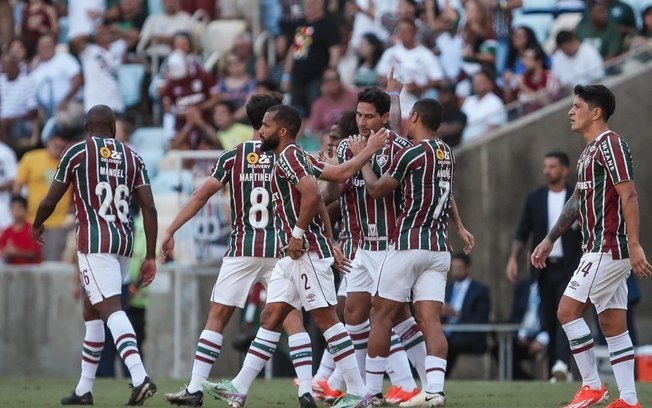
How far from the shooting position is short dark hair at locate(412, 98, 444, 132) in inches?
474

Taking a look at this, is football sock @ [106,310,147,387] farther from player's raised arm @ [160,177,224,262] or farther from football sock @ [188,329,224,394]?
player's raised arm @ [160,177,224,262]

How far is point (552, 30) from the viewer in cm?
2300

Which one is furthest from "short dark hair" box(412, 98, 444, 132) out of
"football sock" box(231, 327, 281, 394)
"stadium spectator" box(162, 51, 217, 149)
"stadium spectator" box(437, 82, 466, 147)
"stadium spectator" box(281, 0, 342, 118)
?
"stadium spectator" box(162, 51, 217, 149)

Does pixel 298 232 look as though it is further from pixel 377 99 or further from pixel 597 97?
pixel 597 97

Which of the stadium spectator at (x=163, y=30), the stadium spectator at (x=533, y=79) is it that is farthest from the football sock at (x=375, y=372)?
the stadium spectator at (x=163, y=30)

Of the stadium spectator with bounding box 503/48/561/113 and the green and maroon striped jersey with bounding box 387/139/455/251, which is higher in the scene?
the stadium spectator with bounding box 503/48/561/113

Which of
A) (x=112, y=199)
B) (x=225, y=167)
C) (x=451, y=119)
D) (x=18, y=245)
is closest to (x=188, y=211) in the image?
(x=225, y=167)

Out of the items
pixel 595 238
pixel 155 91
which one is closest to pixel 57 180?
pixel 595 238

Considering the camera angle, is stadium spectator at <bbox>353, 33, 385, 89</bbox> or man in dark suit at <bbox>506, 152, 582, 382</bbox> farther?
stadium spectator at <bbox>353, 33, 385, 89</bbox>

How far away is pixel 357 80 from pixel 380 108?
10.2m

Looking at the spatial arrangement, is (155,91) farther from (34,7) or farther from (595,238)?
(595,238)

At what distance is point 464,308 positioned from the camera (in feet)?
61.4

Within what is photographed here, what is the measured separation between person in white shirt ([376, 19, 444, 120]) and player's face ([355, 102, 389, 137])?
8.34 m

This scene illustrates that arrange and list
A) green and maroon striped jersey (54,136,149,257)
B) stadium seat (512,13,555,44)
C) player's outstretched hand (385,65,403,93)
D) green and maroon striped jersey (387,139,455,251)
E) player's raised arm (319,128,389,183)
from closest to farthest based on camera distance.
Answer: player's raised arm (319,128,389,183) < green and maroon striped jersey (387,139,455,251) < green and maroon striped jersey (54,136,149,257) < player's outstretched hand (385,65,403,93) < stadium seat (512,13,555,44)
